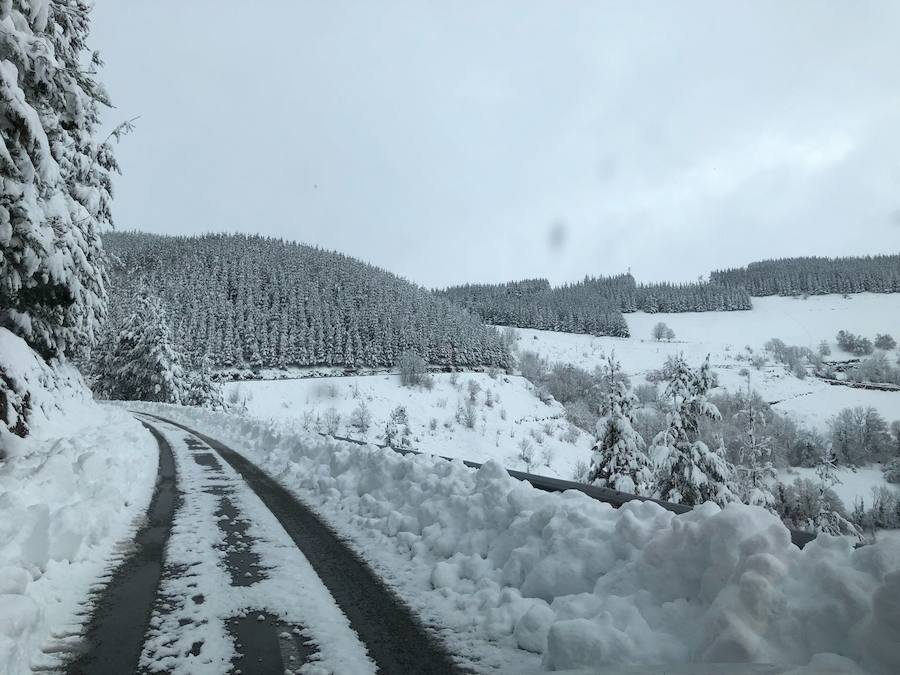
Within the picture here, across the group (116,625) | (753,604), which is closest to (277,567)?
(116,625)

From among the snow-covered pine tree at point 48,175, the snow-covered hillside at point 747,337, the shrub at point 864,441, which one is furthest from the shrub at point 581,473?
the snow-covered hillside at point 747,337

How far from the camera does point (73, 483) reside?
22.5 feet

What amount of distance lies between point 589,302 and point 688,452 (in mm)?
140875

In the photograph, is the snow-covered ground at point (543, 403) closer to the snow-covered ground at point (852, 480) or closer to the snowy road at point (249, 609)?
the snow-covered ground at point (852, 480)

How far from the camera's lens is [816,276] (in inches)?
5920

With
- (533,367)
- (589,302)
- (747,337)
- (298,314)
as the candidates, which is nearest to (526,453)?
(533,367)

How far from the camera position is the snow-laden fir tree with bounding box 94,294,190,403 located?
4928cm

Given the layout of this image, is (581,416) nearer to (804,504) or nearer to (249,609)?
(804,504)

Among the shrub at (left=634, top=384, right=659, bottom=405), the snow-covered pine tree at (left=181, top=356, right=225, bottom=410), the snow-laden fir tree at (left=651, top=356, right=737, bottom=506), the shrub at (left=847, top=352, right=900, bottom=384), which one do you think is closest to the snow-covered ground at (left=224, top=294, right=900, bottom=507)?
the shrub at (left=847, top=352, right=900, bottom=384)

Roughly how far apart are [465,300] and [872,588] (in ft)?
578

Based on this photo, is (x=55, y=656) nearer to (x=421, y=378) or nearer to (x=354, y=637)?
(x=354, y=637)

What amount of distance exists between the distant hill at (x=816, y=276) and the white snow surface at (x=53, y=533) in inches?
6673

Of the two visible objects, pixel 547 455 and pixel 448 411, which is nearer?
pixel 547 455

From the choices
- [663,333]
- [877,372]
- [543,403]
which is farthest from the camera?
[663,333]
